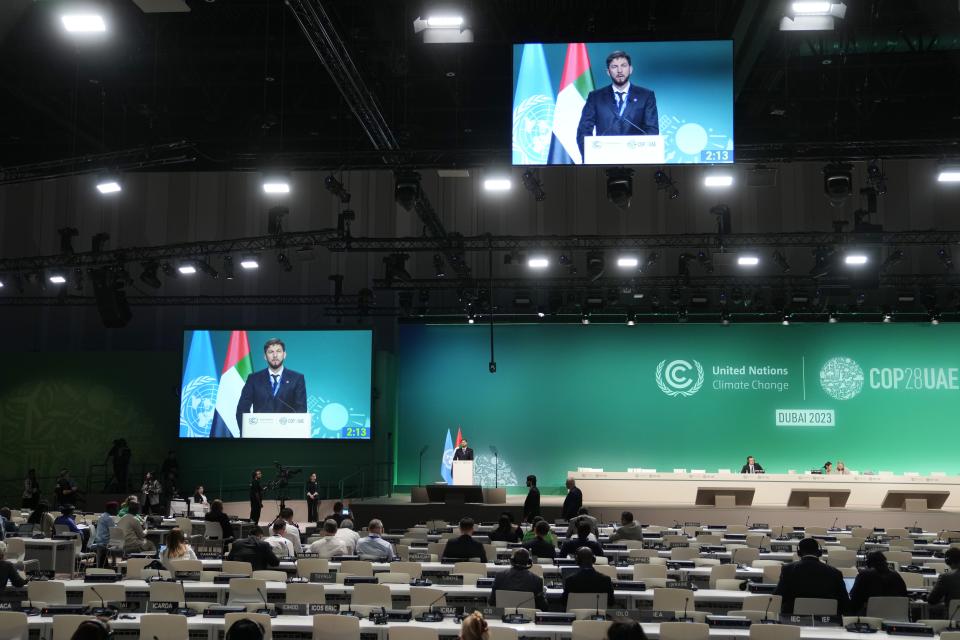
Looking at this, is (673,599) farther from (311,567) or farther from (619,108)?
(619,108)

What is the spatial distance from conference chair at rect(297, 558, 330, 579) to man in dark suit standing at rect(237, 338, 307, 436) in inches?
538

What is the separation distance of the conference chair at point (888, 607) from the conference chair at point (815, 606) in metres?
0.42

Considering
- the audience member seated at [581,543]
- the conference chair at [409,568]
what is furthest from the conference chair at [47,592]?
the audience member seated at [581,543]

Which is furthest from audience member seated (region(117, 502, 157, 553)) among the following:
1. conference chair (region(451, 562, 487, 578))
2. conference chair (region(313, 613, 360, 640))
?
conference chair (region(313, 613, 360, 640))

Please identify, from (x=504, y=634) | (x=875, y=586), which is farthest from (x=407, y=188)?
(x=504, y=634)

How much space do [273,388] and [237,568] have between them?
1421cm

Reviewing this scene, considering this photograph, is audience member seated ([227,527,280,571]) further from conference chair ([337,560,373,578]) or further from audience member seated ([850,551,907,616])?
audience member seated ([850,551,907,616])

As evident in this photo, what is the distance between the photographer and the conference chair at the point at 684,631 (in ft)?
21.2

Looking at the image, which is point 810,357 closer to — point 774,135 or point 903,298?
point 903,298

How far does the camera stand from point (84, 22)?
9625mm

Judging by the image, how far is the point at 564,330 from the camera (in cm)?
2691

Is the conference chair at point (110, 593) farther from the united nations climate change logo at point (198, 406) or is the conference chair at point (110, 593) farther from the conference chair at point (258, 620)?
the united nations climate change logo at point (198, 406)

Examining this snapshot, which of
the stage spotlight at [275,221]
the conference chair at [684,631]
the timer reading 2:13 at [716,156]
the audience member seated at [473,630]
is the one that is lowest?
the conference chair at [684,631]

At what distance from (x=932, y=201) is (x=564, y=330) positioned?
1011 cm
